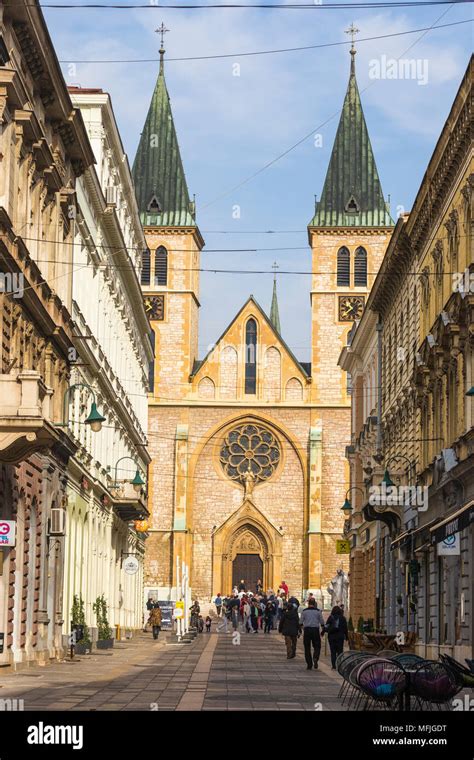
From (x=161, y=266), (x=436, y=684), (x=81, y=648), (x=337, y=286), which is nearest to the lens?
(x=436, y=684)

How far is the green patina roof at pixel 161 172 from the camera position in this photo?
310ft

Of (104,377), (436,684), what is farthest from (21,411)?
(104,377)

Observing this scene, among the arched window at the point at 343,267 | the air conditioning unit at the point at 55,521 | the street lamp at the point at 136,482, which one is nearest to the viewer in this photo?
the air conditioning unit at the point at 55,521

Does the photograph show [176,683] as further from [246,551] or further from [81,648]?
[246,551]

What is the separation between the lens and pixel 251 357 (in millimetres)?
90750

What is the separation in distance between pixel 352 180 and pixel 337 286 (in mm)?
7472

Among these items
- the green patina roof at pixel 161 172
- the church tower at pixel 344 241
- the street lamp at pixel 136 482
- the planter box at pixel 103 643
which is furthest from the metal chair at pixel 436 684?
the green patina roof at pixel 161 172

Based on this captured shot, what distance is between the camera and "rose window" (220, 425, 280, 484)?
87.9 meters

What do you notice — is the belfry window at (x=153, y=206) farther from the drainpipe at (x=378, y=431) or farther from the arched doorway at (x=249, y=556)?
the drainpipe at (x=378, y=431)

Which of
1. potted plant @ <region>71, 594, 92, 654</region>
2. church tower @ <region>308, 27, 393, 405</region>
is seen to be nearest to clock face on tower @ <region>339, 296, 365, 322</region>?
church tower @ <region>308, 27, 393, 405</region>

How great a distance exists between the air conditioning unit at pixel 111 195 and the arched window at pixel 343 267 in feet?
133

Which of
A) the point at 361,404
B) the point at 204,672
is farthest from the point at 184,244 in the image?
the point at 204,672

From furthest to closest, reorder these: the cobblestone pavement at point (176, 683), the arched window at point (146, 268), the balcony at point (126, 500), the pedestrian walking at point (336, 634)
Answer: the arched window at point (146, 268)
the balcony at point (126, 500)
the pedestrian walking at point (336, 634)
the cobblestone pavement at point (176, 683)
